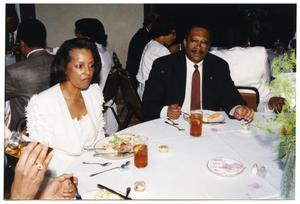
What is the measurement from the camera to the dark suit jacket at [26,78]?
2865mm

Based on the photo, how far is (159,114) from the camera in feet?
9.56

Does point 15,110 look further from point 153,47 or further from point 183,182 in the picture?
point 183,182

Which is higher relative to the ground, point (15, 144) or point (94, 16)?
point (94, 16)

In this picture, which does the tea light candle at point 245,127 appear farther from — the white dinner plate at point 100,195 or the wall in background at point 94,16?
the wall in background at point 94,16

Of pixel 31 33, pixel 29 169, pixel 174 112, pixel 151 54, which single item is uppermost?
pixel 31 33

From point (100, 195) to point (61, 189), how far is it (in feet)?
0.62

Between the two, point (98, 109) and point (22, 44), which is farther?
point (22, 44)

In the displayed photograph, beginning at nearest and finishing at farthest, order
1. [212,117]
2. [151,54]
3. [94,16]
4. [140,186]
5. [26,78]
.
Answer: [140,186], [212,117], [26,78], [151,54], [94,16]

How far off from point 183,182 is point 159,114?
4.66 ft

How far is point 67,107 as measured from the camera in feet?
7.50

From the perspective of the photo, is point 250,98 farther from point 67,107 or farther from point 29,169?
point 29,169

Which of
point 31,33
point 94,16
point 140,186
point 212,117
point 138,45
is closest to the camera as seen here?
point 140,186

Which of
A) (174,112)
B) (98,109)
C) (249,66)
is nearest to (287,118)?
(174,112)

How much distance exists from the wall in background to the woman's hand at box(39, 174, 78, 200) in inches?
208
